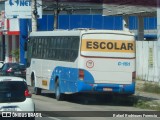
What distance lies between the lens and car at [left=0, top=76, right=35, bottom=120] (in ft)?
55.2

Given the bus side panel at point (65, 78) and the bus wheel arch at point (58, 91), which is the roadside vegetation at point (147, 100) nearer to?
the bus side panel at point (65, 78)

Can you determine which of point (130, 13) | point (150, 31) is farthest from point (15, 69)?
point (150, 31)

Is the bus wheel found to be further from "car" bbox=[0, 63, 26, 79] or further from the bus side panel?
"car" bbox=[0, 63, 26, 79]

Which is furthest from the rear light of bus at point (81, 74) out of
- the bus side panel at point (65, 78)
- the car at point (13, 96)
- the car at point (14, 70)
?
the car at point (14, 70)

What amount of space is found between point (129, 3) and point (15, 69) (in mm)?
9305

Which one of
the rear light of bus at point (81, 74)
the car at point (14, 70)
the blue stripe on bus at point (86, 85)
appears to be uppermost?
the rear light of bus at point (81, 74)

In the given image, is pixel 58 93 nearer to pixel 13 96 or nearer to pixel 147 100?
pixel 147 100

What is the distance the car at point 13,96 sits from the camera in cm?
1683

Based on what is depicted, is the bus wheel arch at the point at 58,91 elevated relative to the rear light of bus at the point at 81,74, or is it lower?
lower

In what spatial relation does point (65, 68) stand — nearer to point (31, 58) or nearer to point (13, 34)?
point (31, 58)

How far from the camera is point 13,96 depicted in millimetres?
16891

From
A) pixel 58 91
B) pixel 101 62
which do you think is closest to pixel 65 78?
pixel 58 91

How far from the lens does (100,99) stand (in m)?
28.7

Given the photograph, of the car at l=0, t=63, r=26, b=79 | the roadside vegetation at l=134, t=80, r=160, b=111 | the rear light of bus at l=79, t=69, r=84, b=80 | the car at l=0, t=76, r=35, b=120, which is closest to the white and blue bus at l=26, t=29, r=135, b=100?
the rear light of bus at l=79, t=69, r=84, b=80
